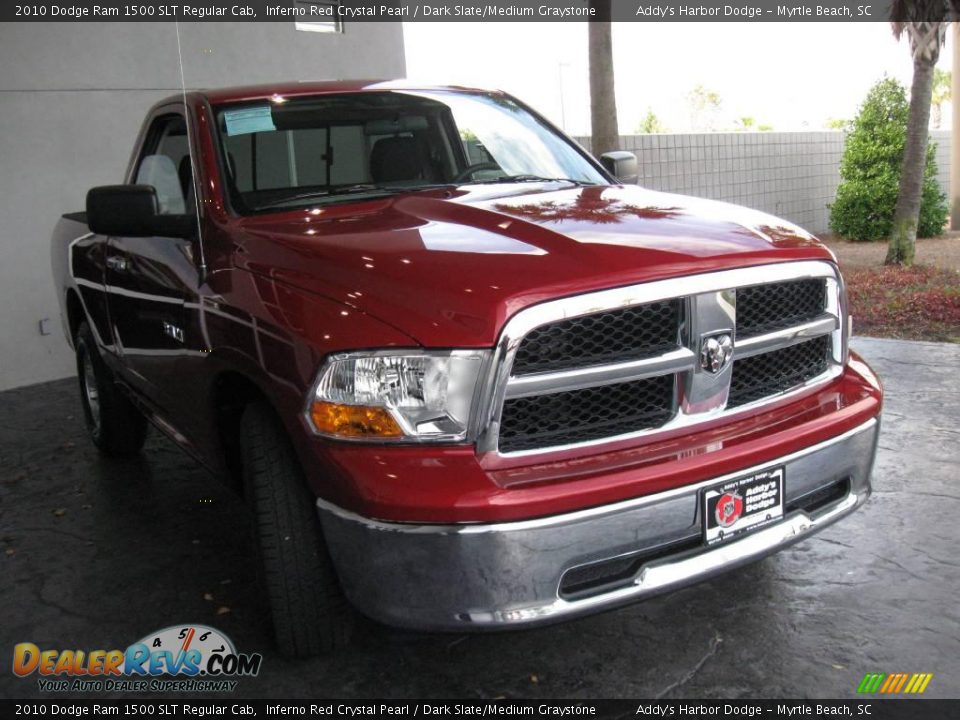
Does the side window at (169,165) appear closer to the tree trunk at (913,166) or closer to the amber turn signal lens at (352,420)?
the amber turn signal lens at (352,420)

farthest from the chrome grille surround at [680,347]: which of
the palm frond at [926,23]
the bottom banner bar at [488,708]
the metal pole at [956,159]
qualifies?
the metal pole at [956,159]

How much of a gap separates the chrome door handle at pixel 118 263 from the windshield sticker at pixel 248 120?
77cm

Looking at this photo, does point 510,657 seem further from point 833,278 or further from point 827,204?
point 827,204

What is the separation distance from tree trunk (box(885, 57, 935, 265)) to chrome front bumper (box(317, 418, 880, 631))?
9032 millimetres

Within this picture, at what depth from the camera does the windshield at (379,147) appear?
135 inches

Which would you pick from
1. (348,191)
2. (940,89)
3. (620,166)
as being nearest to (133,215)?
(348,191)

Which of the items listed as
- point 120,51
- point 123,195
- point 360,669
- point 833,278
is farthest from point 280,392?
point 120,51

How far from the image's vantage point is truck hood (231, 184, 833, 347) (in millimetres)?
2281

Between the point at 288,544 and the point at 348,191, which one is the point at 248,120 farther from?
the point at 288,544

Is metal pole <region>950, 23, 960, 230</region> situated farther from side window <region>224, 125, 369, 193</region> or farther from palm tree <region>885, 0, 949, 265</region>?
side window <region>224, 125, 369, 193</region>

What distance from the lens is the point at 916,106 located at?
1024cm

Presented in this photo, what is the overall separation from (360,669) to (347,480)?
83 cm

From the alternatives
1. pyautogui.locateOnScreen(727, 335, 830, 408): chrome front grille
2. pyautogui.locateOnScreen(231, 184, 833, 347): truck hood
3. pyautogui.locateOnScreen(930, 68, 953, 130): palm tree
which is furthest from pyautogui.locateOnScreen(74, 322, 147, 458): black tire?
pyautogui.locateOnScreen(930, 68, 953, 130): palm tree

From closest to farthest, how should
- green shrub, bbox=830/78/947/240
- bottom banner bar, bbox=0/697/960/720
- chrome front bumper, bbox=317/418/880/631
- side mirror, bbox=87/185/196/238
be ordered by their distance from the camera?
chrome front bumper, bbox=317/418/880/631 → bottom banner bar, bbox=0/697/960/720 → side mirror, bbox=87/185/196/238 → green shrub, bbox=830/78/947/240
